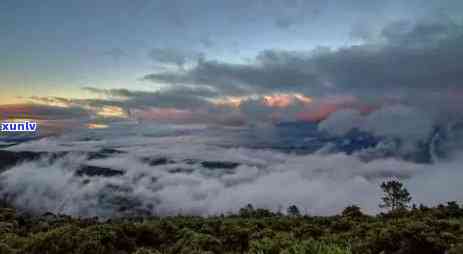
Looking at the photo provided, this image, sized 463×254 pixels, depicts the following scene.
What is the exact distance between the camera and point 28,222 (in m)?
61.7

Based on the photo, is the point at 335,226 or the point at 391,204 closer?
the point at 335,226

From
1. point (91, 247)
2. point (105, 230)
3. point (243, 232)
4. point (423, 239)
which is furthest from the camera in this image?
point (243, 232)

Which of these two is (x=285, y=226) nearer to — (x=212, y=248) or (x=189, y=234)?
(x=189, y=234)

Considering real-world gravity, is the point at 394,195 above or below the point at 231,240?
below

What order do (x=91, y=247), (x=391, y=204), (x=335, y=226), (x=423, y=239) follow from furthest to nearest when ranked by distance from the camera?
(x=391, y=204)
(x=335, y=226)
(x=91, y=247)
(x=423, y=239)

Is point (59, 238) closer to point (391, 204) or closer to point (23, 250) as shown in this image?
point (23, 250)

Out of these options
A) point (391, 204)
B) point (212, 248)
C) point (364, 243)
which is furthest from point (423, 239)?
point (391, 204)

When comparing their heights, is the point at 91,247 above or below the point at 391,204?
above

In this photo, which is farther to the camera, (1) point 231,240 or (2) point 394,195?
(2) point 394,195

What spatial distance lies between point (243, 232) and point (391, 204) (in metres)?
74.1

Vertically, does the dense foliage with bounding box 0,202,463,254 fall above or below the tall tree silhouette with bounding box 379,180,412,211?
above

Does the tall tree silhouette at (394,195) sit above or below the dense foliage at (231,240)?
below

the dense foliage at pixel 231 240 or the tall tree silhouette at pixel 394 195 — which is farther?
the tall tree silhouette at pixel 394 195

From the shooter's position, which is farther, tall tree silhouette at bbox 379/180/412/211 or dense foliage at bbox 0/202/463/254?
tall tree silhouette at bbox 379/180/412/211
